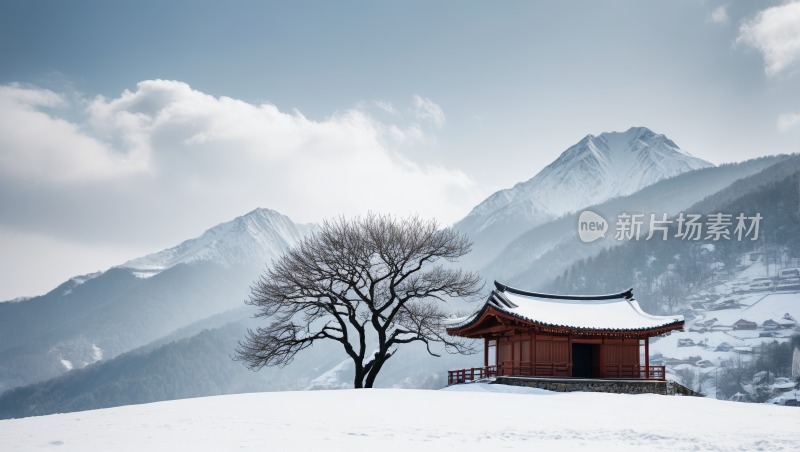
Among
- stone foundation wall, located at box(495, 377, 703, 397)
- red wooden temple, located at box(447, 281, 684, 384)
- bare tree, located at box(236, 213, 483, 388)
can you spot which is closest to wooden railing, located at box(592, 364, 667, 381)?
red wooden temple, located at box(447, 281, 684, 384)

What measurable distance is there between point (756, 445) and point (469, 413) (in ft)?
22.9

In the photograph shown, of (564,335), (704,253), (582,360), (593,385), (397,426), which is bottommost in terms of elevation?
(593,385)

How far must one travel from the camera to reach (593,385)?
27.1 metres

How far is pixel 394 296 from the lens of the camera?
26.7 meters

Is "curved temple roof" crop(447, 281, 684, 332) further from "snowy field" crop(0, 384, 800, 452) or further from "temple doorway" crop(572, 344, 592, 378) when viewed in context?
"snowy field" crop(0, 384, 800, 452)

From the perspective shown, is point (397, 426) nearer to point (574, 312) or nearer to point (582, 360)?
point (582, 360)

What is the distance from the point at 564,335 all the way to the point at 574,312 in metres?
2.56

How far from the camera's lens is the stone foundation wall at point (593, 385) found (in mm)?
26547

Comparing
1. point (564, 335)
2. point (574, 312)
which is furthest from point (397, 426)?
point (574, 312)

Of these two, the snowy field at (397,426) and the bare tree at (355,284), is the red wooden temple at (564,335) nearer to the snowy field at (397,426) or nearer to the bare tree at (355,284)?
the bare tree at (355,284)

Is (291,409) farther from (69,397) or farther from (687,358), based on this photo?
(69,397)

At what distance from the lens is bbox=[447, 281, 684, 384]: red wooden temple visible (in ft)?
91.5

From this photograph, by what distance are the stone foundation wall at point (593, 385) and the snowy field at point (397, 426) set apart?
7515 millimetres

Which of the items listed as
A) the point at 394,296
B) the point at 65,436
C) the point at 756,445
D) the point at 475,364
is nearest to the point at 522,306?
Answer: the point at 394,296
